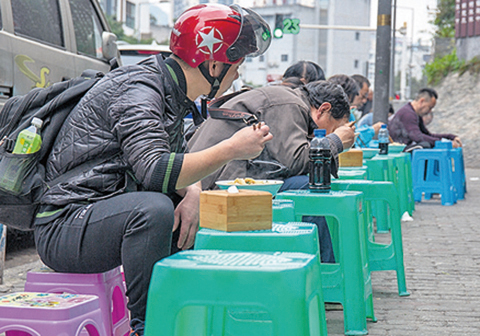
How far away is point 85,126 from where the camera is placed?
2.54m

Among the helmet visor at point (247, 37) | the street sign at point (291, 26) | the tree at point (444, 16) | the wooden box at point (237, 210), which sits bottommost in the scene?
the wooden box at point (237, 210)

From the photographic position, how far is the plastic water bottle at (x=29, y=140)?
2.48 m

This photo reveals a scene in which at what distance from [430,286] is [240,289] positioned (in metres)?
3.10

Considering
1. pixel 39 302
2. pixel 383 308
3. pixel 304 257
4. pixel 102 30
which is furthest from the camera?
pixel 102 30

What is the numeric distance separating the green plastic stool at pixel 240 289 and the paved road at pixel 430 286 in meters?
1.66

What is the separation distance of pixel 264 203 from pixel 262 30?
0.83m

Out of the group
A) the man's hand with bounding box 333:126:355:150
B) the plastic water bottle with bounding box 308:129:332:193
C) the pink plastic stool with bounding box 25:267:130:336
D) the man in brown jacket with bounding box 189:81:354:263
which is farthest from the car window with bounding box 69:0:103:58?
the pink plastic stool with bounding box 25:267:130:336

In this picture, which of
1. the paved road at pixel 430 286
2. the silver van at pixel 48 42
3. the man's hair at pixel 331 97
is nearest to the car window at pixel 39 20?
the silver van at pixel 48 42

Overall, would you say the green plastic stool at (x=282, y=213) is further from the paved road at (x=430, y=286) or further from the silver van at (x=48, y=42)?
the silver van at (x=48, y=42)

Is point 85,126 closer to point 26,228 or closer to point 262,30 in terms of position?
point 26,228

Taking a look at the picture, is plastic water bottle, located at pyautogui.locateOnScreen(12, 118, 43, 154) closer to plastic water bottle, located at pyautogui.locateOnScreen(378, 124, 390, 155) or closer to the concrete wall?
plastic water bottle, located at pyautogui.locateOnScreen(378, 124, 390, 155)

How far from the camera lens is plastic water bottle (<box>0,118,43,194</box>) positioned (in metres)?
2.46

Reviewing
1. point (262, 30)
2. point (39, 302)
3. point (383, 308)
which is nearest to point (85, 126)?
point (39, 302)

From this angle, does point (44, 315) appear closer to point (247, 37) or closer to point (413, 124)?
point (247, 37)
